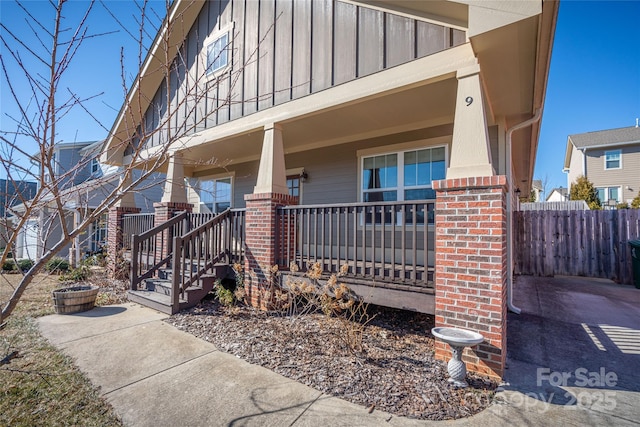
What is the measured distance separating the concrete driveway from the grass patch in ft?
12.3

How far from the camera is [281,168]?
588 centimetres

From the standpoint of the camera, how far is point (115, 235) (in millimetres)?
8953

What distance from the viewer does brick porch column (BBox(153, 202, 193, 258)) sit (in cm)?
731

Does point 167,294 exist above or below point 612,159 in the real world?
below

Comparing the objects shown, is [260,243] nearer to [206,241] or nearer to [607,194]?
[206,241]

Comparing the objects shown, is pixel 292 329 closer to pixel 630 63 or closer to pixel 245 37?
pixel 245 37

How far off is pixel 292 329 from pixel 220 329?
1.09 m

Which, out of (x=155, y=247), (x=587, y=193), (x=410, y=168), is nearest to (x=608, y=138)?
(x=587, y=193)

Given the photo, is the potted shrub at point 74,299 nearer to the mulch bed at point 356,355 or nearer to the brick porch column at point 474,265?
the mulch bed at point 356,355

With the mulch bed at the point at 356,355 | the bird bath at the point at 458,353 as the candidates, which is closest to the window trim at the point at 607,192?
the mulch bed at the point at 356,355

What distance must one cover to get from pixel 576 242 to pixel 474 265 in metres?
7.96

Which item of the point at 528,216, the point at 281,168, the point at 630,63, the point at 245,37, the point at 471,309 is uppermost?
the point at 630,63

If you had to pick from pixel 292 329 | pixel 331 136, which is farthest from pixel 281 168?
pixel 292 329

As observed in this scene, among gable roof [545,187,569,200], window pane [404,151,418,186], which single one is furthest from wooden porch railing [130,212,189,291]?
gable roof [545,187,569,200]
